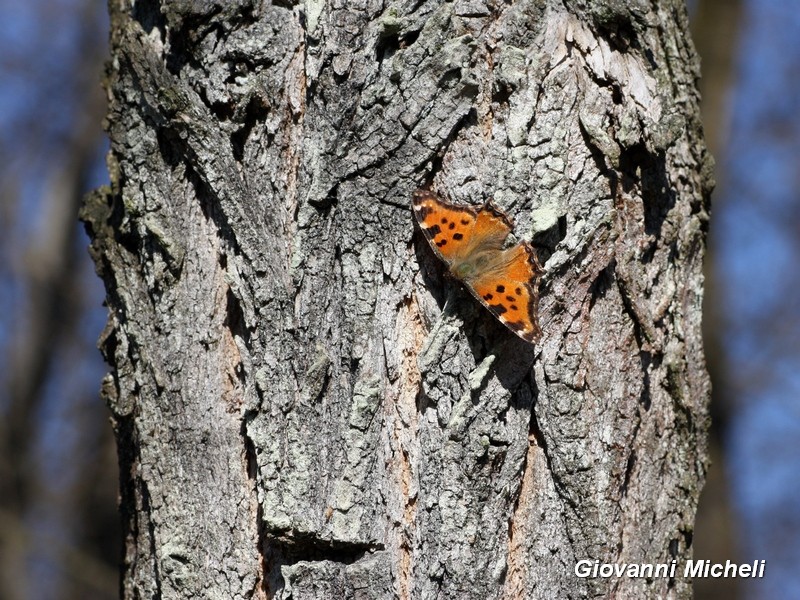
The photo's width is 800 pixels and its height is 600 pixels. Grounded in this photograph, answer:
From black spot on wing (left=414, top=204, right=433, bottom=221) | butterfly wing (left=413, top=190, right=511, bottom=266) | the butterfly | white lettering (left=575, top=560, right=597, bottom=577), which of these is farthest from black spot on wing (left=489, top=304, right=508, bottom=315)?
white lettering (left=575, top=560, right=597, bottom=577)

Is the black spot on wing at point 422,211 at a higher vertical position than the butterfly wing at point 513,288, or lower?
higher

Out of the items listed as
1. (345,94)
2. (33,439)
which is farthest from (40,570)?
(345,94)

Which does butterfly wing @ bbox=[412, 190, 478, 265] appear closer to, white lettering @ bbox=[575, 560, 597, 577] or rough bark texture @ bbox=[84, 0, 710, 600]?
rough bark texture @ bbox=[84, 0, 710, 600]

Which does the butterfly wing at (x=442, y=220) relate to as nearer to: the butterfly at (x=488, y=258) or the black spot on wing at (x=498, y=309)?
the butterfly at (x=488, y=258)

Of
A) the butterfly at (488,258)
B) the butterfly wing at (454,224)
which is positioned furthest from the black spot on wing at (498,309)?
the butterfly wing at (454,224)

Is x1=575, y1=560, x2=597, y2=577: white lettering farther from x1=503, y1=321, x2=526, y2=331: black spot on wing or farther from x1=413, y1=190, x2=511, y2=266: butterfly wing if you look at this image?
x1=413, y1=190, x2=511, y2=266: butterfly wing

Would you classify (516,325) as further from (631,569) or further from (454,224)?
(631,569)

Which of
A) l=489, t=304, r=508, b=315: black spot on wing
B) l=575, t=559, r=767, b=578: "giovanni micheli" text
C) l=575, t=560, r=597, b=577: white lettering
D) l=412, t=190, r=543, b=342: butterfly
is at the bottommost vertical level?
l=575, t=560, r=597, b=577: white lettering

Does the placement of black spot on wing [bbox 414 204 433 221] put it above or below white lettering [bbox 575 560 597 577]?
above
